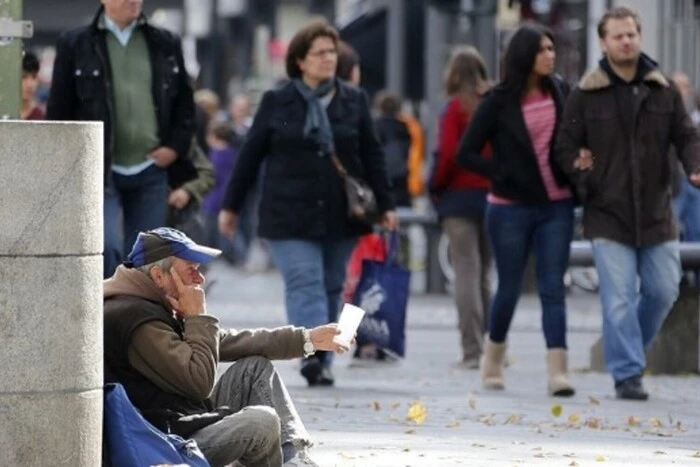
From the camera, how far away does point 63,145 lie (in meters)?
6.81

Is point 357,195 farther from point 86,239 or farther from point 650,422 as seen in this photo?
point 86,239

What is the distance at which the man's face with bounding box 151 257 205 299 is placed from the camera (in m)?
7.34

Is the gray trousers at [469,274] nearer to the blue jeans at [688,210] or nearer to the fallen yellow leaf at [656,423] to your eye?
the blue jeans at [688,210]

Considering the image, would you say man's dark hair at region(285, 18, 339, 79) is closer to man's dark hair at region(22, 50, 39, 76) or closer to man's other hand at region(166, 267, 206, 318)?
man's dark hair at region(22, 50, 39, 76)

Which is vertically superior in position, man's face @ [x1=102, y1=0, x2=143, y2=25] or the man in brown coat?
man's face @ [x1=102, y1=0, x2=143, y2=25]

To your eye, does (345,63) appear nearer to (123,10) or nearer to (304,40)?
(304,40)

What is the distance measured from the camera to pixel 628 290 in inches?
459

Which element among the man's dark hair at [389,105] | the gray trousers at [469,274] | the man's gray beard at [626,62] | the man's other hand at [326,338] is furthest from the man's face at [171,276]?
the man's dark hair at [389,105]

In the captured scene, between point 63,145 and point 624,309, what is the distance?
5.34 meters

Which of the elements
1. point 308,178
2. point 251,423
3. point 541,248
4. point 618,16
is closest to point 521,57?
point 618,16

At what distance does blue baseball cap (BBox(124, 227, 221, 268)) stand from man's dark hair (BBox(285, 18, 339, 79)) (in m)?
4.92

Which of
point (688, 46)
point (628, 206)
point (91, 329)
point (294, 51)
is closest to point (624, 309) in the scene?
point (628, 206)

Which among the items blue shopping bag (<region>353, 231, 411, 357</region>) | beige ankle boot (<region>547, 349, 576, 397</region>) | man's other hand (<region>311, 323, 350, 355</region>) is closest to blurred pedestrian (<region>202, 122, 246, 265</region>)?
blue shopping bag (<region>353, 231, 411, 357</region>)

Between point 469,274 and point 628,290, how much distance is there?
8.26ft
